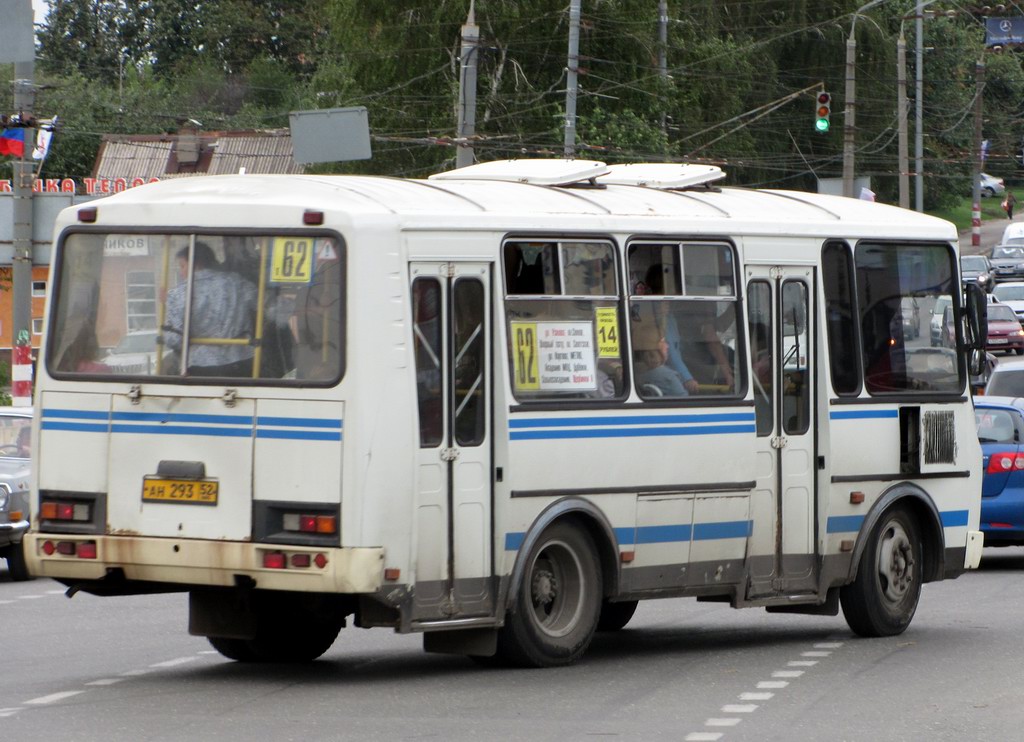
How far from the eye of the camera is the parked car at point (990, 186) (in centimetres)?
10431

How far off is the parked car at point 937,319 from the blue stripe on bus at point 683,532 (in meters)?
2.29

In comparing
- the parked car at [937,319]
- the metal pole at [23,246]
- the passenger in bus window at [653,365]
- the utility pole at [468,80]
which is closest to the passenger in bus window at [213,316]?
the passenger in bus window at [653,365]

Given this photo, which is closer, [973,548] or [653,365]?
[653,365]

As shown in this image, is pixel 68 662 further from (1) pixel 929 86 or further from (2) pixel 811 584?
(1) pixel 929 86

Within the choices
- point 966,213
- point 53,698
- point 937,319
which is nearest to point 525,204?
point 53,698

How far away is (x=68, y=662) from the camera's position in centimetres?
1154

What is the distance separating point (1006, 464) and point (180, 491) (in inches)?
384

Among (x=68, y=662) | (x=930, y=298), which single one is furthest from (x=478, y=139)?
(x=68, y=662)

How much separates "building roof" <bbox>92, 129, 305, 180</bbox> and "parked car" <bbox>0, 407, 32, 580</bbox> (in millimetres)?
46170

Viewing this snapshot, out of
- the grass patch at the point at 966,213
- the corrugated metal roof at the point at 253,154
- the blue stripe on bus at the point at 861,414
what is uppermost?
the grass patch at the point at 966,213

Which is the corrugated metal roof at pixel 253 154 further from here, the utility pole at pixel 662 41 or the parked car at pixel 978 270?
the parked car at pixel 978 270

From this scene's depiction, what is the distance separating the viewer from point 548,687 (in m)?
10.2

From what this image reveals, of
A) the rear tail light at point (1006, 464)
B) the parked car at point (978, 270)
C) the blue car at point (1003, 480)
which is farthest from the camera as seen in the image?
the parked car at point (978, 270)

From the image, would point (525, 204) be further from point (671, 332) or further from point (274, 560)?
point (274, 560)
